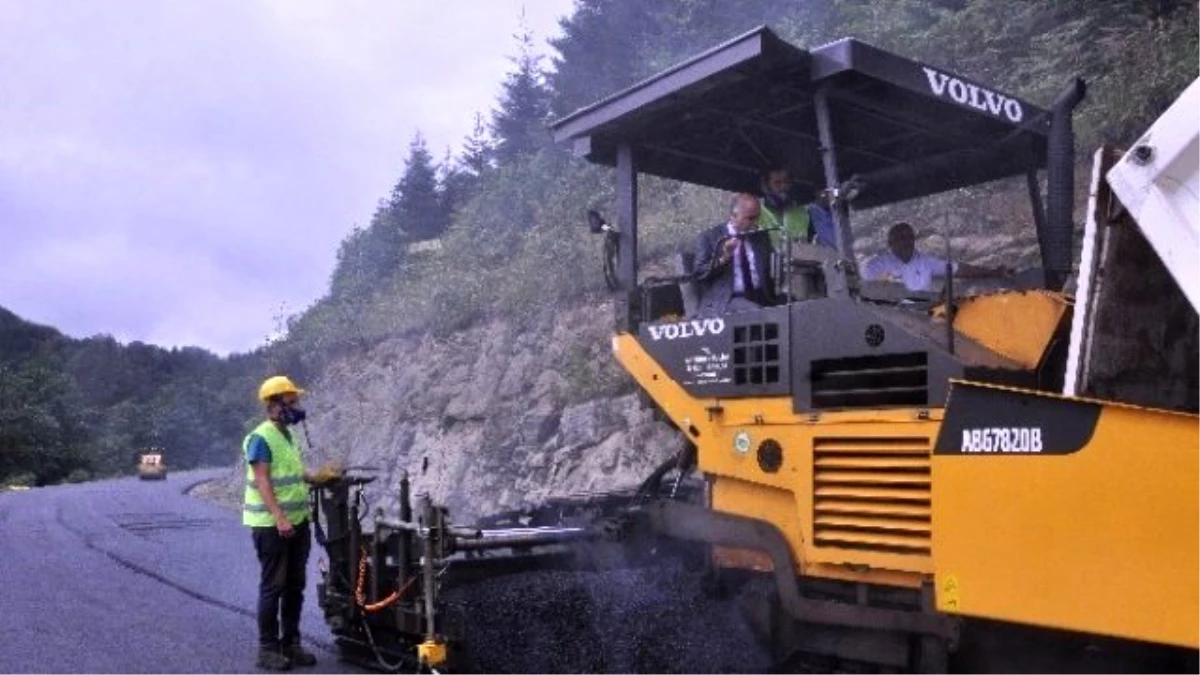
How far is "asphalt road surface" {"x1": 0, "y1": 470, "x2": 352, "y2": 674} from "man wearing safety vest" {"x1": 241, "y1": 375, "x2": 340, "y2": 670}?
23 cm

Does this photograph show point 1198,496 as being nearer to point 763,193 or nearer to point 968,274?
point 968,274

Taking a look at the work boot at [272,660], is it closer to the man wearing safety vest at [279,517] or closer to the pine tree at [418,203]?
the man wearing safety vest at [279,517]

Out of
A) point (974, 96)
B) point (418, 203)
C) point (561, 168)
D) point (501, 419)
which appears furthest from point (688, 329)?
point (418, 203)

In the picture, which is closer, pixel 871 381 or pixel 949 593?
pixel 949 593

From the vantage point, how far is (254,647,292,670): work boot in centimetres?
566

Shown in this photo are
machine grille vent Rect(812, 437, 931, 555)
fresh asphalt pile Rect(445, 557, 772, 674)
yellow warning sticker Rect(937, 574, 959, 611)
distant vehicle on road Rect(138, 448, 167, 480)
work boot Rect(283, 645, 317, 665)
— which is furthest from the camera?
distant vehicle on road Rect(138, 448, 167, 480)

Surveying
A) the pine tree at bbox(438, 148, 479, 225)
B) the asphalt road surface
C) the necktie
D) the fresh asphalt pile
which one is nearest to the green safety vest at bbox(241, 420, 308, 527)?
the asphalt road surface

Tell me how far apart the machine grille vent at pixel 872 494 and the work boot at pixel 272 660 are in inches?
120

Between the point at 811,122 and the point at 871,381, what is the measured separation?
1.66 m

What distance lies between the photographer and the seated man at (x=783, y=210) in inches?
209

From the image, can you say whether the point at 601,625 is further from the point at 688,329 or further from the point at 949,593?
the point at 949,593

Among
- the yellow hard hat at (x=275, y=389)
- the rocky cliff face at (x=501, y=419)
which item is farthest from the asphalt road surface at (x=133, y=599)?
the rocky cliff face at (x=501, y=419)

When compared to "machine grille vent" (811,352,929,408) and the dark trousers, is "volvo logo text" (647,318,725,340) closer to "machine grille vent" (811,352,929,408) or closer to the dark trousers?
"machine grille vent" (811,352,929,408)

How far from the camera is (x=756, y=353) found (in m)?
4.42
